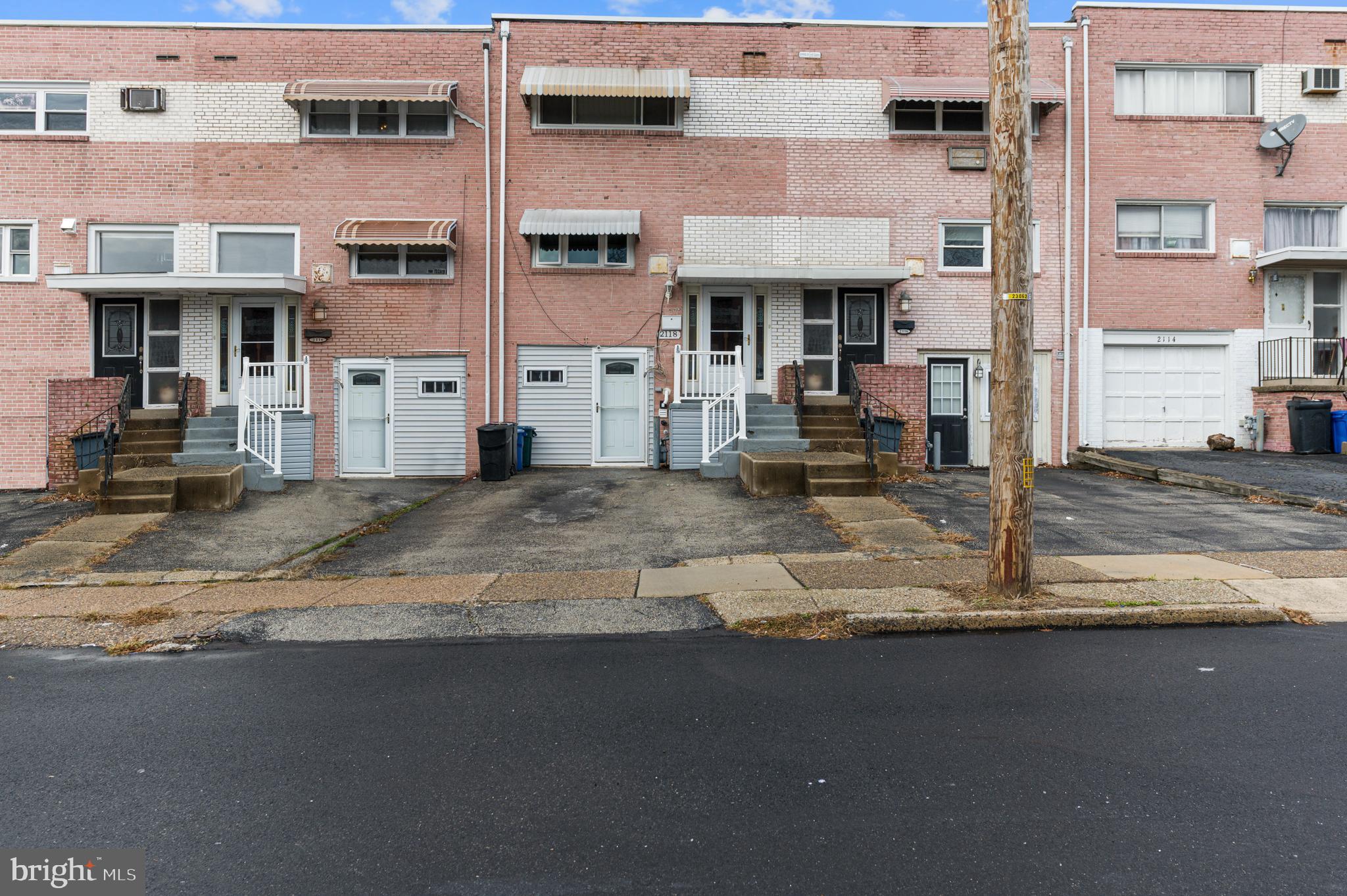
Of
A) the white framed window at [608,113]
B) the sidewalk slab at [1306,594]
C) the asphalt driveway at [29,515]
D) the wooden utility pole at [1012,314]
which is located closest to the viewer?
the sidewalk slab at [1306,594]

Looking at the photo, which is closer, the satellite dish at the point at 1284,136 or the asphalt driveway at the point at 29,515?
the asphalt driveway at the point at 29,515

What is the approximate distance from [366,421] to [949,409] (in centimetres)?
1193

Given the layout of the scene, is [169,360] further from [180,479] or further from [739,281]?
[739,281]

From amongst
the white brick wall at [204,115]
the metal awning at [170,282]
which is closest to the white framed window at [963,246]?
the metal awning at [170,282]

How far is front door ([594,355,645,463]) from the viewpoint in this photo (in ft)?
53.8

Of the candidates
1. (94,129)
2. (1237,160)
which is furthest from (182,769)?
(1237,160)

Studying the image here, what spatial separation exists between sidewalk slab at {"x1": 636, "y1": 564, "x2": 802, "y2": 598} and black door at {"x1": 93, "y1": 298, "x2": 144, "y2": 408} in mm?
13154

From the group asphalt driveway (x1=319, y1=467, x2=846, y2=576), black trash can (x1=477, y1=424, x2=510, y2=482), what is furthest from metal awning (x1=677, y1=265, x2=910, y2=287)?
black trash can (x1=477, y1=424, x2=510, y2=482)

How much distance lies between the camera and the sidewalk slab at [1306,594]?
6.47 metres

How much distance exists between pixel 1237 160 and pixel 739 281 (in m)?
10.8

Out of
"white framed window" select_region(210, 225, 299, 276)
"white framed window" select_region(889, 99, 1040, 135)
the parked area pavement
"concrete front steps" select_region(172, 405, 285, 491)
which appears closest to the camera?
the parked area pavement

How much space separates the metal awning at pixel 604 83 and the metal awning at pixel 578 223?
7.20 ft

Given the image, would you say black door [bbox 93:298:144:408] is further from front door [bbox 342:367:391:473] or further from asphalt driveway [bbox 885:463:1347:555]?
asphalt driveway [bbox 885:463:1347:555]

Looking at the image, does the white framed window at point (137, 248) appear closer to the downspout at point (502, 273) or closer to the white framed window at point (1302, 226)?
the downspout at point (502, 273)
